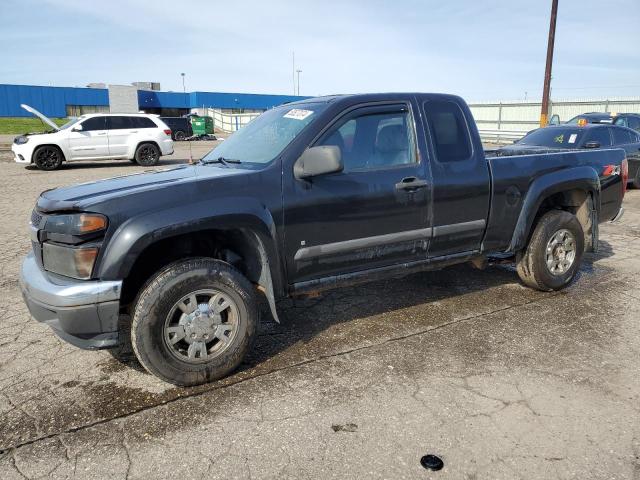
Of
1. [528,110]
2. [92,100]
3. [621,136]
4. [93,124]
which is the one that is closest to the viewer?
[621,136]

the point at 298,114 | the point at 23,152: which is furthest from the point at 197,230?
the point at 23,152

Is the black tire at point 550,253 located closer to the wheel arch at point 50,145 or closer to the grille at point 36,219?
the grille at point 36,219

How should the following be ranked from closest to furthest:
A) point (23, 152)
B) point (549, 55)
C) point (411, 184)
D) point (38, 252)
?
point (38, 252), point (411, 184), point (23, 152), point (549, 55)

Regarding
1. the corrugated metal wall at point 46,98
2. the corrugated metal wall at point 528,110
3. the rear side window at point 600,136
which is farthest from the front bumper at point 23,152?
the corrugated metal wall at point 46,98

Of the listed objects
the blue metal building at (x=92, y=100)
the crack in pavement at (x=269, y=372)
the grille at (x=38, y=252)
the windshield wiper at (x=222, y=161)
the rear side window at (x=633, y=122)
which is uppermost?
the blue metal building at (x=92, y=100)

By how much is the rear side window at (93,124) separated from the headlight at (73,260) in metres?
14.1

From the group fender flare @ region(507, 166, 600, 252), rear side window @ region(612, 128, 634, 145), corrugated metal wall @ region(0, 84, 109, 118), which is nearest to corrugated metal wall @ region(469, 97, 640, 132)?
rear side window @ region(612, 128, 634, 145)

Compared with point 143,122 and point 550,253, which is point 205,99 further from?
point 550,253

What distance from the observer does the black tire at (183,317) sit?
9.80 feet

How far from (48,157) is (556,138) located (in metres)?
13.9

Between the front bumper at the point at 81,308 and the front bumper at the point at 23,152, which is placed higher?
the front bumper at the point at 23,152

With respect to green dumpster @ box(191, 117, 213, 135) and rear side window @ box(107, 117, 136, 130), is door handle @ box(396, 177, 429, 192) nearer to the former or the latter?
rear side window @ box(107, 117, 136, 130)

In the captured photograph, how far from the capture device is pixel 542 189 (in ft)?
14.7

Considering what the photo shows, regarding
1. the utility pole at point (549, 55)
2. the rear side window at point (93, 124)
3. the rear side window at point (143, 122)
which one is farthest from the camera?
the utility pole at point (549, 55)
